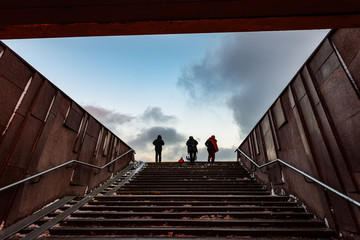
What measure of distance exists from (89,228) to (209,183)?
13.3 feet

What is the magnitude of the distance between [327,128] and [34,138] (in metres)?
5.42

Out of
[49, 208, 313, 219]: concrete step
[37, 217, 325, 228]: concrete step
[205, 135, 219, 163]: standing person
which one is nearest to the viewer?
[37, 217, 325, 228]: concrete step

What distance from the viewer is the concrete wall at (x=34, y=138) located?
368 centimetres

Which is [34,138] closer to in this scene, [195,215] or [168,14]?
[195,215]

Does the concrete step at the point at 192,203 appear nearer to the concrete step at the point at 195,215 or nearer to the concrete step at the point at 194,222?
the concrete step at the point at 195,215

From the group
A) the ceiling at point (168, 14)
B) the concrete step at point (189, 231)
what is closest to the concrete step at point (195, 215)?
A: the concrete step at point (189, 231)

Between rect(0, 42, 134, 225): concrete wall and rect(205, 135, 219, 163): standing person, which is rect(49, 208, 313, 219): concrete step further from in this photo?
rect(205, 135, 219, 163): standing person

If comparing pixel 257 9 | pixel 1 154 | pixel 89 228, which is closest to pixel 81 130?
pixel 1 154

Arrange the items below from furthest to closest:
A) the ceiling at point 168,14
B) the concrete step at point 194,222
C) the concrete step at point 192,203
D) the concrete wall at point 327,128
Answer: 1. the concrete step at point 192,203
2. the concrete step at point 194,222
3. the concrete wall at point 327,128
4. the ceiling at point 168,14

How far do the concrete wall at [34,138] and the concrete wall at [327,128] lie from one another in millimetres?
5311

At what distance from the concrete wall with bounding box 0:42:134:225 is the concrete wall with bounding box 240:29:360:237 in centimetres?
531

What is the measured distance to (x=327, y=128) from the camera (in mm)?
3635

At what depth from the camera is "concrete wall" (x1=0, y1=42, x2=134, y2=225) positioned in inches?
145

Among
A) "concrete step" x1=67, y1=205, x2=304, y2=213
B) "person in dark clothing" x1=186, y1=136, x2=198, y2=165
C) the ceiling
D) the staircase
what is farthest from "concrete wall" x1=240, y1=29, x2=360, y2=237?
"person in dark clothing" x1=186, y1=136, x2=198, y2=165
